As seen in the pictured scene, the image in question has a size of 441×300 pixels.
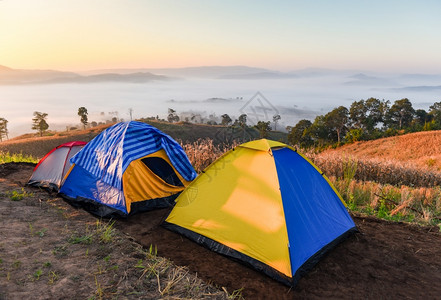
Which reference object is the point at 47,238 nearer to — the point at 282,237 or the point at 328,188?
the point at 282,237

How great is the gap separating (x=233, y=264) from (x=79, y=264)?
236 cm

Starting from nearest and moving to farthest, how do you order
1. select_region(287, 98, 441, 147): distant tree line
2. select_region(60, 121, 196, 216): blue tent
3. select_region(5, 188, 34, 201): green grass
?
select_region(60, 121, 196, 216): blue tent < select_region(5, 188, 34, 201): green grass < select_region(287, 98, 441, 147): distant tree line

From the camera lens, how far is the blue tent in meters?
6.54

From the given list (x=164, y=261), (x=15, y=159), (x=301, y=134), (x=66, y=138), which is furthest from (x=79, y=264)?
(x=301, y=134)

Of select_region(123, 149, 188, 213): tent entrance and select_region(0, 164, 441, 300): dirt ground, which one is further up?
select_region(123, 149, 188, 213): tent entrance

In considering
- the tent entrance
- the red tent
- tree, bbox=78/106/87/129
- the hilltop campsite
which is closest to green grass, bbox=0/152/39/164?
the red tent

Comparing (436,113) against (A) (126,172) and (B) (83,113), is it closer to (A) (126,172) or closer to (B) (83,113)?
(A) (126,172)

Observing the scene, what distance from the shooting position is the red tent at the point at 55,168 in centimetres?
798

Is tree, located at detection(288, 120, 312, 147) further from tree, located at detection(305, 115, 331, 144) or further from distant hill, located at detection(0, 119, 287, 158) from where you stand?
distant hill, located at detection(0, 119, 287, 158)

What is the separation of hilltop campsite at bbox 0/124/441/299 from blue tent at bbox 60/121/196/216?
35 cm

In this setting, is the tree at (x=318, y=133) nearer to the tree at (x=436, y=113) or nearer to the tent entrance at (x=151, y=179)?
the tree at (x=436, y=113)

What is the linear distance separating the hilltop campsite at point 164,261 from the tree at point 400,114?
74.2 m

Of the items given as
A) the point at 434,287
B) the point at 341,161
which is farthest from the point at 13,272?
the point at 341,161

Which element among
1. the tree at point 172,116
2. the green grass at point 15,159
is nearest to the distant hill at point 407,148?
the green grass at point 15,159
